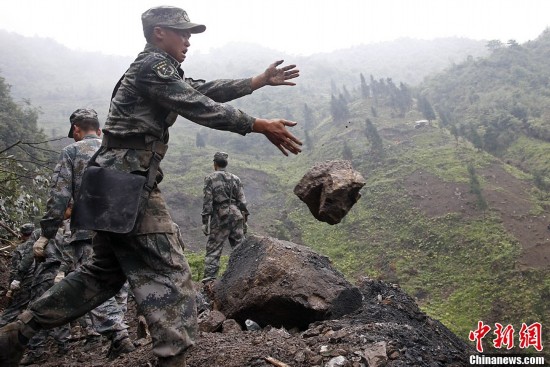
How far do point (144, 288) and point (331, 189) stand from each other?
7.08 feet

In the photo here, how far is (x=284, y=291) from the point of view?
3775 millimetres

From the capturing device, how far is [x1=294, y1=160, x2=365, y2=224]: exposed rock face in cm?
385

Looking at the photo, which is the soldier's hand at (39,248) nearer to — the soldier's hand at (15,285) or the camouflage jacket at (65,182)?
the camouflage jacket at (65,182)

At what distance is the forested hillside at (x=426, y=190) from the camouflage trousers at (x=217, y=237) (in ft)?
6.52

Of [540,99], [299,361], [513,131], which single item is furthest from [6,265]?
[540,99]

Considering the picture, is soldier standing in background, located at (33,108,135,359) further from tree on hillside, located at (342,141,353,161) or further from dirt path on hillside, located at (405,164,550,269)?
tree on hillside, located at (342,141,353,161)

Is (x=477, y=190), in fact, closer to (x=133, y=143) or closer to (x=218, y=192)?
(x=218, y=192)

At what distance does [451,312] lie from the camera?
38.9 ft

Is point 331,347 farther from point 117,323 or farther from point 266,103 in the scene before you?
point 266,103

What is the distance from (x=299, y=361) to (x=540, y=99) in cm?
4078

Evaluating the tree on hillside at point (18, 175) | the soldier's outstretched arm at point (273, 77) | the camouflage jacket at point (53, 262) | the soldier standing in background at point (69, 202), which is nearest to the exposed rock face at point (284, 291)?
the soldier standing in background at point (69, 202)

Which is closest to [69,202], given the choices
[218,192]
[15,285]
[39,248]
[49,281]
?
[39,248]

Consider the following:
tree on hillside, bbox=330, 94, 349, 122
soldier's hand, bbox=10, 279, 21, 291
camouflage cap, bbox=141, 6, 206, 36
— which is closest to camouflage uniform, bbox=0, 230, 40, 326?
soldier's hand, bbox=10, 279, 21, 291

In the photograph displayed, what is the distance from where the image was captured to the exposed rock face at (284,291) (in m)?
3.76
